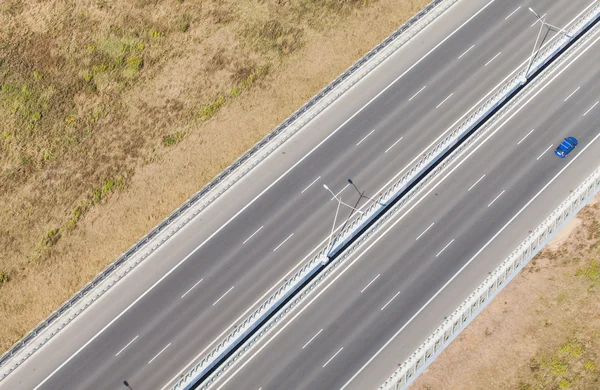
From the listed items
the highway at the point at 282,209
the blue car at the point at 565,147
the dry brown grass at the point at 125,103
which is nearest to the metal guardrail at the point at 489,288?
the blue car at the point at 565,147

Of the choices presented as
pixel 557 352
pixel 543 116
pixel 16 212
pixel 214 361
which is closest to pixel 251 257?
pixel 214 361

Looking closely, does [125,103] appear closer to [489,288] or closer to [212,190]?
[212,190]

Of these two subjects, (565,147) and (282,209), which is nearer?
(282,209)

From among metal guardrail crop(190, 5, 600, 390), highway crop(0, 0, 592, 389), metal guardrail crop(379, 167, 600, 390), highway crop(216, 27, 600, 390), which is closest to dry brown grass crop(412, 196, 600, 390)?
metal guardrail crop(379, 167, 600, 390)

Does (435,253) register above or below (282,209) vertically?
below

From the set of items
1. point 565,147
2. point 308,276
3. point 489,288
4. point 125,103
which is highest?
point 125,103

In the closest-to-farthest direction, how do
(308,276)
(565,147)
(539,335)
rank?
(539,335) < (308,276) < (565,147)

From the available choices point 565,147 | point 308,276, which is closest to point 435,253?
point 308,276
